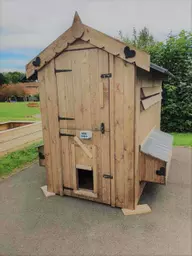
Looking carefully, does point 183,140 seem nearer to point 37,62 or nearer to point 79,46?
point 79,46

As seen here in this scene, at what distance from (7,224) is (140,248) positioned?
6.13ft

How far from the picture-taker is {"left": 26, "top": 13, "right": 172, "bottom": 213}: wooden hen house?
2629 mm

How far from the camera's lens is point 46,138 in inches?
133

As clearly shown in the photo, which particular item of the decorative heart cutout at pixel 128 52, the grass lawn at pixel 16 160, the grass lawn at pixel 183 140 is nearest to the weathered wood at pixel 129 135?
the decorative heart cutout at pixel 128 52

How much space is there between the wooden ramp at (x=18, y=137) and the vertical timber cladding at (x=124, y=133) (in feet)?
12.4

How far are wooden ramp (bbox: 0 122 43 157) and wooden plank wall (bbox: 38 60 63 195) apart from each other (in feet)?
8.27

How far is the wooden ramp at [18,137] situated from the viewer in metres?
5.38

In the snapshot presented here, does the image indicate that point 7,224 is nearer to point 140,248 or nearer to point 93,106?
point 140,248

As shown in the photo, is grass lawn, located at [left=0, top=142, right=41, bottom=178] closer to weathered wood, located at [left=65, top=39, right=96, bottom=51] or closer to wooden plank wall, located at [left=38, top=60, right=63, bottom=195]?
wooden plank wall, located at [left=38, top=60, right=63, bottom=195]

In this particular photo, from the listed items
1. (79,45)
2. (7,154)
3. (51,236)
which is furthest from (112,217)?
(7,154)

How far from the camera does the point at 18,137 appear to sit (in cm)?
591

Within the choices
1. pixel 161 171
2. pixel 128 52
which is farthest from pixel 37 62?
pixel 161 171

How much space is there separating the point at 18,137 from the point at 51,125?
10.4ft

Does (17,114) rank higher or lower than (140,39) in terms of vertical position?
lower
